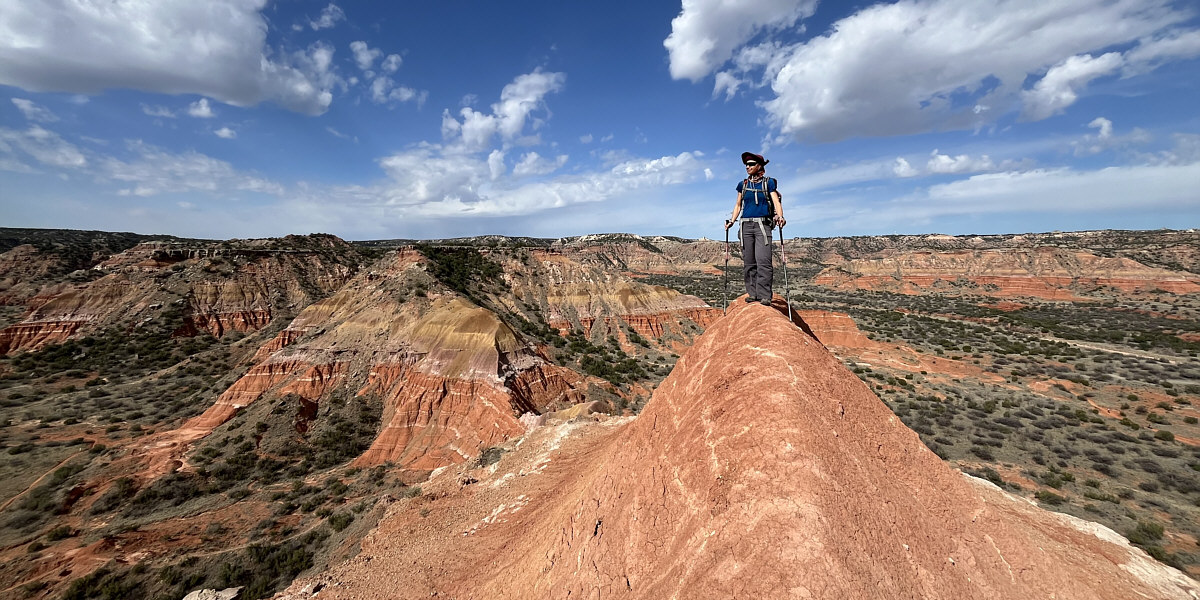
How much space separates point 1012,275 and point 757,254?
15536 centimetres

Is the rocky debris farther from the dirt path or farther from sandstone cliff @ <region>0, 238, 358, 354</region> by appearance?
sandstone cliff @ <region>0, 238, 358, 354</region>

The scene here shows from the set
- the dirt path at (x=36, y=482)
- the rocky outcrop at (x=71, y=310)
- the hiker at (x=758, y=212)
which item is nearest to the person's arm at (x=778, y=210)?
the hiker at (x=758, y=212)

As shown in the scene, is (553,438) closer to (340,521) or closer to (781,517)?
(340,521)

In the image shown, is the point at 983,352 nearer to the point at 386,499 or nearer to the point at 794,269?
the point at 386,499

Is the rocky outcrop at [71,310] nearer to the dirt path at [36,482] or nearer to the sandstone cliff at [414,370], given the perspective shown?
the sandstone cliff at [414,370]

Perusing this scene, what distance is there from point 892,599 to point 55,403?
6851 centimetres

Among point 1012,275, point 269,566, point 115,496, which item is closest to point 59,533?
point 115,496

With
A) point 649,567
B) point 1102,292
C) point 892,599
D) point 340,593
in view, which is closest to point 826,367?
point 892,599

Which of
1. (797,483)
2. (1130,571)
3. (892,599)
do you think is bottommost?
(1130,571)

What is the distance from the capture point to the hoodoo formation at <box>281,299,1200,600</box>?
5.35 m

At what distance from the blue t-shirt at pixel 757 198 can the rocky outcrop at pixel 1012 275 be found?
145497mm

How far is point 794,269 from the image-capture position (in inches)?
7087

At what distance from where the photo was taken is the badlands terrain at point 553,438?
6539mm

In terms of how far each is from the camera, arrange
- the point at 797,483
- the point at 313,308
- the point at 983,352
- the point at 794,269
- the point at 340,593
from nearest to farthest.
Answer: the point at 797,483, the point at 340,593, the point at 313,308, the point at 983,352, the point at 794,269
